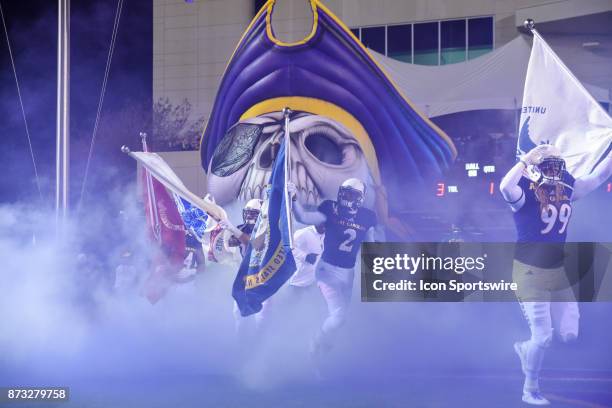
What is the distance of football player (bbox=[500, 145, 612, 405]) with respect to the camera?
621 centimetres

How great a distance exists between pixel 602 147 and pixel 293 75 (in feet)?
8.03

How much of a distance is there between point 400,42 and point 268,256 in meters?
1.98

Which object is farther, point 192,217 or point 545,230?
point 192,217

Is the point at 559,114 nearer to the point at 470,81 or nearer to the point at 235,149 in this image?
the point at 470,81

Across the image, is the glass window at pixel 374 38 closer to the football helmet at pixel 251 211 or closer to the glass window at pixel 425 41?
the glass window at pixel 425 41

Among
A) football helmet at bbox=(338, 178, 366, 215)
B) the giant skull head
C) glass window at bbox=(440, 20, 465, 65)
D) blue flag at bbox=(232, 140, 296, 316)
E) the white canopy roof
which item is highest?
glass window at bbox=(440, 20, 465, 65)

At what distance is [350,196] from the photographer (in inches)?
266

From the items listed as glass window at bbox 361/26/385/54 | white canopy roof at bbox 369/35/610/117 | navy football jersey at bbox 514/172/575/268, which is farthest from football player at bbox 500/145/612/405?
glass window at bbox 361/26/385/54

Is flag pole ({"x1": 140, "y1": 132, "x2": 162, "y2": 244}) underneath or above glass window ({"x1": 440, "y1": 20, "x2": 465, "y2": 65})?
underneath

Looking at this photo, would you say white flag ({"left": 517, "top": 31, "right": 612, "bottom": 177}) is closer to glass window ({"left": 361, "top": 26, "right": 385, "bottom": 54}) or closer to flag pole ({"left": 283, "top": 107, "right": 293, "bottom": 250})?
glass window ({"left": 361, "top": 26, "right": 385, "bottom": 54})

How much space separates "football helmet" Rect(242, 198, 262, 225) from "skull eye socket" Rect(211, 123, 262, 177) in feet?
0.98

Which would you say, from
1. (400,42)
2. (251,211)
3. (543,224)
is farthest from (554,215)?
(251,211)

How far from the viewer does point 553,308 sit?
20.7 feet

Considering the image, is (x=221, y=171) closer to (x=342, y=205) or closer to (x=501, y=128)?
(x=342, y=205)
